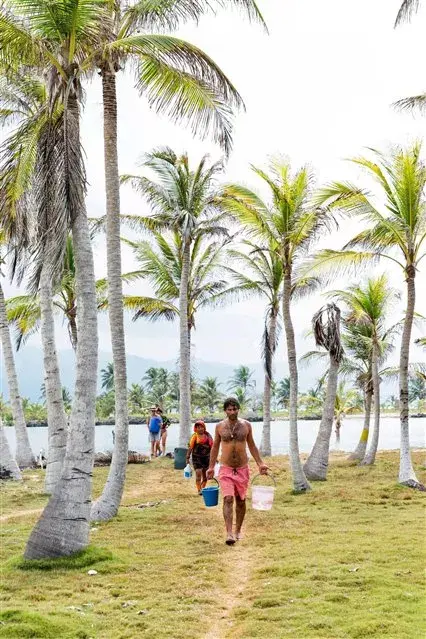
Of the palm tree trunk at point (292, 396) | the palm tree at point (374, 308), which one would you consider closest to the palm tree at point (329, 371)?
the palm tree trunk at point (292, 396)

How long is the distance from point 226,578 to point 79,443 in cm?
264

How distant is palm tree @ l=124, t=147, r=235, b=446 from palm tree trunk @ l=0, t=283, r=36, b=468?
5.07 metres

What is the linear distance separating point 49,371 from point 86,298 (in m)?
6.03

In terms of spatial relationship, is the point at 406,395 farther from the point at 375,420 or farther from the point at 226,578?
the point at 226,578

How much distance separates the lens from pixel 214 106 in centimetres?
1144

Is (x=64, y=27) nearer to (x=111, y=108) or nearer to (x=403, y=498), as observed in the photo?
(x=111, y=108)

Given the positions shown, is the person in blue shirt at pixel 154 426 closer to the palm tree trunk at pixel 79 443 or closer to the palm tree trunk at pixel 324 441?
the palm tree trunk at pixel 324 441

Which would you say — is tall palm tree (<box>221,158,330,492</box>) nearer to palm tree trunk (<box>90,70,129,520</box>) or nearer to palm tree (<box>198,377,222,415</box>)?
palm tree trunk (<box>90,70,129,520</box>)

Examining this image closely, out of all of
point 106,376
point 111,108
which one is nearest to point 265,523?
point 111,108

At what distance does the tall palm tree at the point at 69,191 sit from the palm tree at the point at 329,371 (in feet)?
28.5

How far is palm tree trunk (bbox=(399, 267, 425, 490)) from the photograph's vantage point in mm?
15930

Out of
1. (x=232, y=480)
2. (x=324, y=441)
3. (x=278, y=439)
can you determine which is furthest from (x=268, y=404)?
(x=278, y=439)

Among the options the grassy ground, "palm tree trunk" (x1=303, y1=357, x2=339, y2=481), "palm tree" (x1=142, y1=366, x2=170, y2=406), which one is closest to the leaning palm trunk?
the grassy ground

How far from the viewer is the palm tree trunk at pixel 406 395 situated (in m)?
15.9
